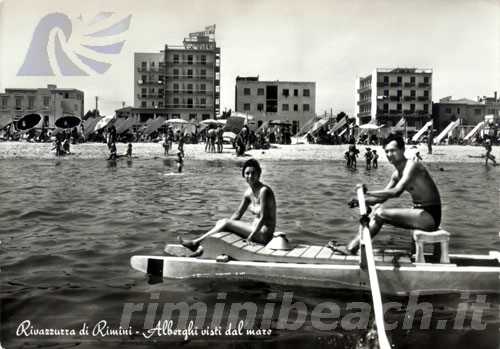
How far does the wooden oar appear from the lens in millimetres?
5422

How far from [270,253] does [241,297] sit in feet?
2.22

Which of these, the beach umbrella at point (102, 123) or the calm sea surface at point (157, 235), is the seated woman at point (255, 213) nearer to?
the calm sea surface at point (157, 235)

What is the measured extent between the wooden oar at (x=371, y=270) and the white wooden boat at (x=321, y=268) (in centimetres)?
34

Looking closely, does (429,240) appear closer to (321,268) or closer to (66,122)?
(321,268)

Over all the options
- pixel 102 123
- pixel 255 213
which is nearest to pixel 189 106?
pixel 102 123

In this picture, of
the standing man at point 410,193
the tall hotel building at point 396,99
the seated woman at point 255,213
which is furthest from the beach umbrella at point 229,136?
the tall hotel building at point 396,99

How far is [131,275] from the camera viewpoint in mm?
7961

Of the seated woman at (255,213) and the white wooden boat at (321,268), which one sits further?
the seated woman at (255,213)

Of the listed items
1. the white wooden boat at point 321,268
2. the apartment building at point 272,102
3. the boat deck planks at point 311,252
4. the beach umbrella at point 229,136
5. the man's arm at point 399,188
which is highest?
the apartment building at point 272,102

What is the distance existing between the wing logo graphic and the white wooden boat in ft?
9.80

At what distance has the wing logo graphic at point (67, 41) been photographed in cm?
782

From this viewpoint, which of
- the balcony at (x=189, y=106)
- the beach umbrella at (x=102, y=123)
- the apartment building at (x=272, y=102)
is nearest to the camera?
the beach umbrella at (x=102, y=123)

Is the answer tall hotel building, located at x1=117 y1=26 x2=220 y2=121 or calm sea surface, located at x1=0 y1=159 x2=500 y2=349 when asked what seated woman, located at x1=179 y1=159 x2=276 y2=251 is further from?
tall hotel building, located at x1=117 y1=26 x2=220 y2=121

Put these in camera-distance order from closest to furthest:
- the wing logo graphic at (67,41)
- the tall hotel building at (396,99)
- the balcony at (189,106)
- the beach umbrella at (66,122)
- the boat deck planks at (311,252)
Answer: the boat deck planks at (311,252) < the wing logo graphic at (67,41) < the beach umbrella at (66,122) < the tall hotel building at (396,99) < the balcony at (189,106)
